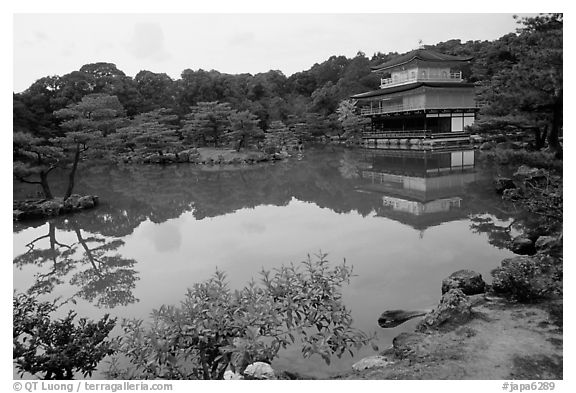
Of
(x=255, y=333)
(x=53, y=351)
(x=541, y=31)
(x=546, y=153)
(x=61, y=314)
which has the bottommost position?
(x=61, y=314)

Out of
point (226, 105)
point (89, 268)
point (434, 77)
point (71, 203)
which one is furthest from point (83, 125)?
point (434, 77)

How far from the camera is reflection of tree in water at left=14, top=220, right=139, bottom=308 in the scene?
5020 millimetres

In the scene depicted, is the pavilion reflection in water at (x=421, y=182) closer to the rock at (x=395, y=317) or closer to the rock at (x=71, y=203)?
the rock at (x=395, y=317)

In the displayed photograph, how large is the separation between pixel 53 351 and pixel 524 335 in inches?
138

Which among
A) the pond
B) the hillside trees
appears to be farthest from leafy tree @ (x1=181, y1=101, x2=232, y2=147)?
the hillside trees

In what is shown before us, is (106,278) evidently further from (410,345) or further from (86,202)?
(86,202)

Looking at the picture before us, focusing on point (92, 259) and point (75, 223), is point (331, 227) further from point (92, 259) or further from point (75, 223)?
point (75, 223)

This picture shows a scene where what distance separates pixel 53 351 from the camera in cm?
290

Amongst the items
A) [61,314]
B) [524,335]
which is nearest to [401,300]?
[524,335]

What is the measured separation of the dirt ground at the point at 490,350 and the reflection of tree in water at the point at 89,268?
3.14 m

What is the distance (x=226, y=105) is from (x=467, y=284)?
20090mm

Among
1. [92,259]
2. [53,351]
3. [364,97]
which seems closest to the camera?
[53,351]

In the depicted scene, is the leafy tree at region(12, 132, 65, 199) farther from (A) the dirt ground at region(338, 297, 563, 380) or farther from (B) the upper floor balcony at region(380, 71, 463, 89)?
(B) the upper floor balcony at region(380, 71, 463, 89)

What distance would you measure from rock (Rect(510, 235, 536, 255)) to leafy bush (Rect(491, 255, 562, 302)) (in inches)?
56.3
